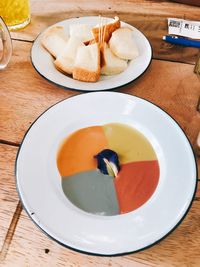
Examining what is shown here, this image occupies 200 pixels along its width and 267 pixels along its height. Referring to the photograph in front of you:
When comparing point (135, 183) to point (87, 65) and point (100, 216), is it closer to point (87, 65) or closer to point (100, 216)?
point (100, 216)

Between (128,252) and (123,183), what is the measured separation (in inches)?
5.4

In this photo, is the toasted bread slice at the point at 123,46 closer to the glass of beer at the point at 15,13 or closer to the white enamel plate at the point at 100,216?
the white enamel plate at the point at 100,216

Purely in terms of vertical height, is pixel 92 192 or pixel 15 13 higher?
pixel 15 13

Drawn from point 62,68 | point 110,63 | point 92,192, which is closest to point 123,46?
point 110,63

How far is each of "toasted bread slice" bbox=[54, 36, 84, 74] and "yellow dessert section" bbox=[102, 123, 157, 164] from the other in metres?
0.21

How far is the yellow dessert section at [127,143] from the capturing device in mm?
610

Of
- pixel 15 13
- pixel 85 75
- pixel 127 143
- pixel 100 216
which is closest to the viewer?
pixel 100 216

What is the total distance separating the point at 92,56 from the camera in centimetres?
79

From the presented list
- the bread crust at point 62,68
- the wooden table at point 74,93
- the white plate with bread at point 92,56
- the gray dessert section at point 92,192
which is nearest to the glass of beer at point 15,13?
the wooden table at point 74,93

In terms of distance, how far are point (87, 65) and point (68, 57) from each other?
0.23 ft

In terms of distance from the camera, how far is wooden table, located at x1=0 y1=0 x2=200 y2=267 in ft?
1.66

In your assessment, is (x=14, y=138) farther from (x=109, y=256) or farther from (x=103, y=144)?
(x=109, y=256)

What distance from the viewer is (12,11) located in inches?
37.4

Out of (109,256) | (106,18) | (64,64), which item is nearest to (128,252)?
(109,256)
